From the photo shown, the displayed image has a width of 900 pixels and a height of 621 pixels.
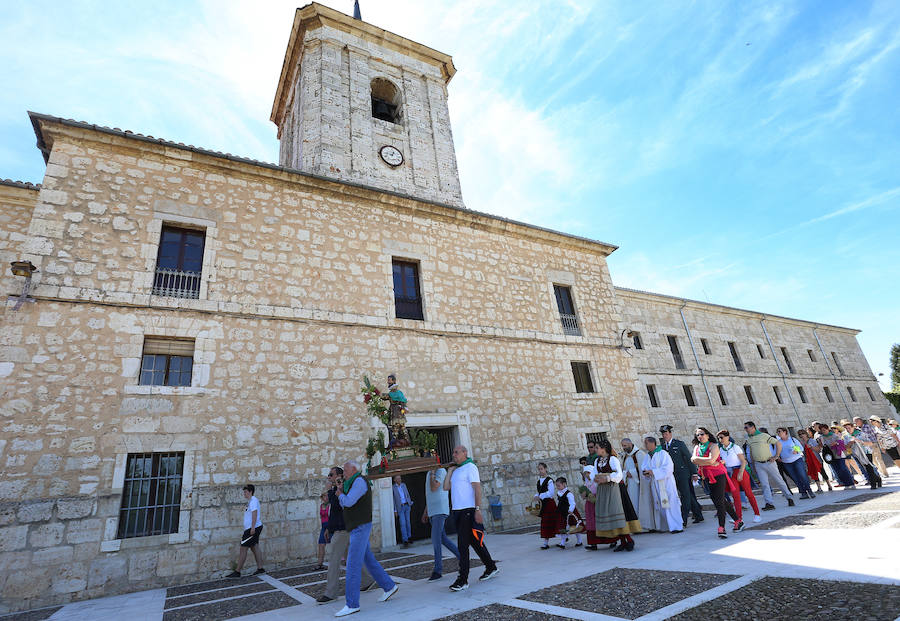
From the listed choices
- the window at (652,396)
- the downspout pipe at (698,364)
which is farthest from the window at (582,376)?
the downspout pipe at (698,364)

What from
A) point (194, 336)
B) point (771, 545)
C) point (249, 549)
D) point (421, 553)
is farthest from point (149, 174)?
point (771, 545)

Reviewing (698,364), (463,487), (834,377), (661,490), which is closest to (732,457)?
(661,490)

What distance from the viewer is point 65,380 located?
6793 millimetres

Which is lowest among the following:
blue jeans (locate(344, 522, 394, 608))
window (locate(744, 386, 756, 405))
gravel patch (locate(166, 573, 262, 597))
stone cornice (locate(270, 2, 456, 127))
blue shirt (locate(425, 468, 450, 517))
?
gravel patch (locate(166, 573, 262, 597))

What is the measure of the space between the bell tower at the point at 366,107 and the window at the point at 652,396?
11.2m

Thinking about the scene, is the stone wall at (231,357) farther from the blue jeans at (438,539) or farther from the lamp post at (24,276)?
the blue jeans at (438,539)

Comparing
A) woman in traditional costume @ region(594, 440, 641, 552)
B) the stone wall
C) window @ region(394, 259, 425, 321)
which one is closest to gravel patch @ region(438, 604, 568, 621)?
woman in traditional costume @ region(594, 440, 641, 552)

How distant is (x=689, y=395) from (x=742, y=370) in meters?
5.11

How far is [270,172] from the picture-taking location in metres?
9.52

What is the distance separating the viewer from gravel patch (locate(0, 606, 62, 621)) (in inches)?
208

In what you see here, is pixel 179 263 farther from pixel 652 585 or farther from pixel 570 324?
pixel 570 324

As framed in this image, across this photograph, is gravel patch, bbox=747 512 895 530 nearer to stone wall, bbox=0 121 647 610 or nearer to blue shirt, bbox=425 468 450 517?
blue shirt, bbox=425 468 450 517

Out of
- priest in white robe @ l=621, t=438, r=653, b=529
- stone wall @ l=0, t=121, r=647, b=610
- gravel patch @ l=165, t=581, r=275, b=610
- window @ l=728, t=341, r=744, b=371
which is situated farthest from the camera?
window @ l=728, t=341, r=744, b=371

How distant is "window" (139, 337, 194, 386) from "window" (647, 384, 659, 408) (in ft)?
54.8
